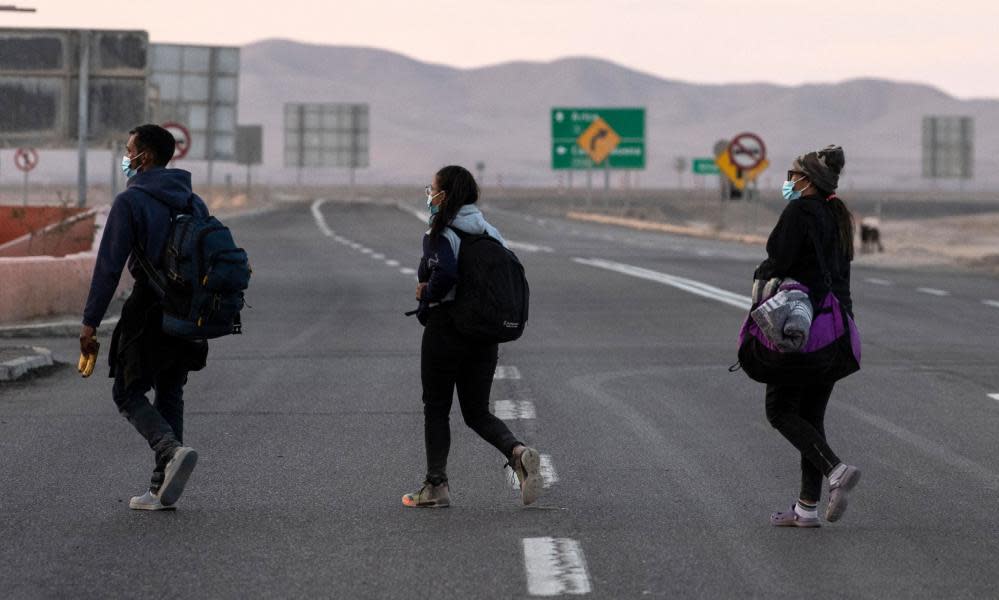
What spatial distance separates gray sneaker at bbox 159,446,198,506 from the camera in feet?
28.4

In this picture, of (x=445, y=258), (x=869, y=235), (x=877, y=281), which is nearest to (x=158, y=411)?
(x=445, y=258)

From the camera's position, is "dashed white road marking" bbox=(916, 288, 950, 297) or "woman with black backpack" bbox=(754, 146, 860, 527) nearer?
"woman with black backpack" bbox=(754, 146, 860, 527)

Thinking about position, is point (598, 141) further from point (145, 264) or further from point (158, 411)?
point (145, 264)

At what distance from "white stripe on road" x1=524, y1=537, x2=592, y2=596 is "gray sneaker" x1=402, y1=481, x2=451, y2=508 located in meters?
0.92

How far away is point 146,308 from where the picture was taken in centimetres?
888

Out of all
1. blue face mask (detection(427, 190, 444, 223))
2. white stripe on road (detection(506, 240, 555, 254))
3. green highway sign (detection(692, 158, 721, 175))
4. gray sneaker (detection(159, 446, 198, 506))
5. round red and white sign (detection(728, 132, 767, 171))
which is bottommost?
gray sneaker (detection(159, 446, 198, 506))

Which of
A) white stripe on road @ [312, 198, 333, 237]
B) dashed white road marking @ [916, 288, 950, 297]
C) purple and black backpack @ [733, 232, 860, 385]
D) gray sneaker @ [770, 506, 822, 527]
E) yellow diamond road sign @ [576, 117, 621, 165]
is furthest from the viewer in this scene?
yellow diamond road sign @ [576, 117, 621, 165]

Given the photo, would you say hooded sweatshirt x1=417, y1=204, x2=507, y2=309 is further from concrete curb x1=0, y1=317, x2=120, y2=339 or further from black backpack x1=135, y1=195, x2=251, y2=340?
concrete curb x1=0, y1=317, x2=120, y2=339

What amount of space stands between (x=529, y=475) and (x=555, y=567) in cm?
132

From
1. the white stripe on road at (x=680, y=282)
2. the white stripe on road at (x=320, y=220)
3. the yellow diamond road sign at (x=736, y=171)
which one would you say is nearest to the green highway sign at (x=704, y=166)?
the white stripe on road at (x=320, y=220)

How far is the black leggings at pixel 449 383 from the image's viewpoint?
28.9 feet

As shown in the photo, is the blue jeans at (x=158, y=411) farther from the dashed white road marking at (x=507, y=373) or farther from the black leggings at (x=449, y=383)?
the dashed white road marking at (x=507, y=373)

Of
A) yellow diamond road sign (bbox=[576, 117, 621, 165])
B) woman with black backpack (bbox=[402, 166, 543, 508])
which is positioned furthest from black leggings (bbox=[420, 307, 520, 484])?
yellow diamond road sign (bbox=[576, 117, 621, 165])

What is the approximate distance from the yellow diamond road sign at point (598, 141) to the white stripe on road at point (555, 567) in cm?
6528
